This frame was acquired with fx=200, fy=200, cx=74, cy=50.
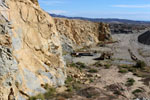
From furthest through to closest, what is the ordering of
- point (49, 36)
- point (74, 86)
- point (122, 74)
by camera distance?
point (122, 74)
point (49, 36)
point (74, 86)

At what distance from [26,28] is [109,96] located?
26.1 ft

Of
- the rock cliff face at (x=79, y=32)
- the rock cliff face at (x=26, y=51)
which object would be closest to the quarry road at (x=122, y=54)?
the rock cliff face at (x=79, y=32)

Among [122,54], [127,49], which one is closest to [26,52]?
[122,54]

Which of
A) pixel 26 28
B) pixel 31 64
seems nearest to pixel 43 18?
pixel 26 28

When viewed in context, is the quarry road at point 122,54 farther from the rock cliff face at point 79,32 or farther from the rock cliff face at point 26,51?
the rock cliff face at point 26,51

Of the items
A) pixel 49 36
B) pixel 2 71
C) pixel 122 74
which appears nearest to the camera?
pixel 2 71

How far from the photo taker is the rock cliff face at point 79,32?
41.7 meters

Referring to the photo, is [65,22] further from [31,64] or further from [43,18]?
[31,64]

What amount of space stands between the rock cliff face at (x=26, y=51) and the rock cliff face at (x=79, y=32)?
22.0 metres

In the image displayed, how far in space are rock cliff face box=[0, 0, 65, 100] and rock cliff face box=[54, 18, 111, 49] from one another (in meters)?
22.0

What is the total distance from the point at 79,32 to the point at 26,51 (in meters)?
35.9

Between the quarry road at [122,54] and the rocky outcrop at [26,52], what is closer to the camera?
the rocky outcrop at [26,52]

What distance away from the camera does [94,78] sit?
66.1 feet

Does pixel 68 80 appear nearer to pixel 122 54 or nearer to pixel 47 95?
pixel 47 95
